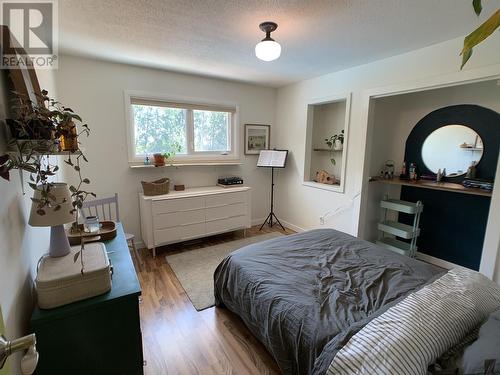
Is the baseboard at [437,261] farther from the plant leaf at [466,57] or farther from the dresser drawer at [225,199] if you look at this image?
the plant leaf at [466,57]

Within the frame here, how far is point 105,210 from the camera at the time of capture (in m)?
3.01

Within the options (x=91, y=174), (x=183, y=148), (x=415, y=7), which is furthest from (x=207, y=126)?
(x=415, y=7)

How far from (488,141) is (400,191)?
1047mm

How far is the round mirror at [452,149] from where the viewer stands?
2.74 meters

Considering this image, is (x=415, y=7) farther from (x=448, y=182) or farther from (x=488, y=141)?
(x=448, y=182)

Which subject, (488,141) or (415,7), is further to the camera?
(488,141)

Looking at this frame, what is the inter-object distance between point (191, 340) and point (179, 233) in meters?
1.58

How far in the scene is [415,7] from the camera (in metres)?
1.76

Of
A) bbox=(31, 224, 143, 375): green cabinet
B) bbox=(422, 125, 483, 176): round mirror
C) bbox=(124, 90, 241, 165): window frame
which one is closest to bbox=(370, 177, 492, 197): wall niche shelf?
bbox=(422, 125, 483, 176): round mirror

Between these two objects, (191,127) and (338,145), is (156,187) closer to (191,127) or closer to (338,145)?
(191,127)

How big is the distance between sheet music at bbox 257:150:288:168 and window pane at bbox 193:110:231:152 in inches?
22.3

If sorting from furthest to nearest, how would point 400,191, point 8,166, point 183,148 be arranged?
point 183,148 < point 400,191 < point 8,166

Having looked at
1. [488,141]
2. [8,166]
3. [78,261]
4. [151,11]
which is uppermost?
[151,11]

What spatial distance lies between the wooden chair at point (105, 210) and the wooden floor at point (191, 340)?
522 mm
